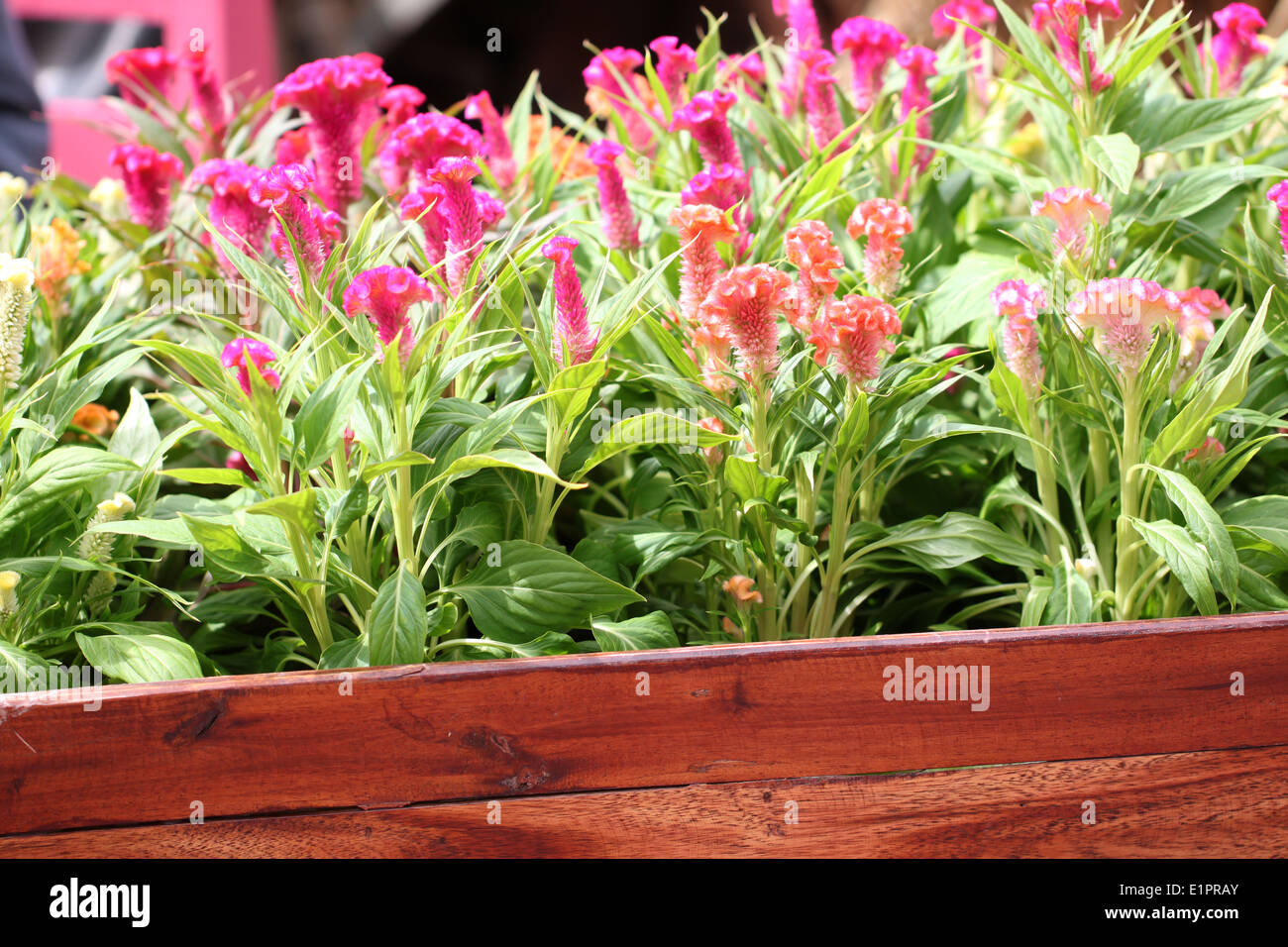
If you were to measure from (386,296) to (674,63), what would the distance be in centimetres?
60

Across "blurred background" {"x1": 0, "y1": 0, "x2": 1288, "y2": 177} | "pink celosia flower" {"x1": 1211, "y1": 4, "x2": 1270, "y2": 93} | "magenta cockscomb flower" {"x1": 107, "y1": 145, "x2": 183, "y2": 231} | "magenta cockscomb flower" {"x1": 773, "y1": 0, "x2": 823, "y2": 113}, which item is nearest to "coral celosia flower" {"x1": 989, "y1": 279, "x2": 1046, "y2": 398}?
"magenta cockscomb flower" {"x1": 773, "y1": 0, "x2": 823, "y2": 113}

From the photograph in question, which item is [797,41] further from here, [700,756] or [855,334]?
[700,756]

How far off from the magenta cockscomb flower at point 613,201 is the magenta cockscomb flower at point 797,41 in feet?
1.01

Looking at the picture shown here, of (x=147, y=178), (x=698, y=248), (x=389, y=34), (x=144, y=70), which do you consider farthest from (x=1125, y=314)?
(x=389, y=34)

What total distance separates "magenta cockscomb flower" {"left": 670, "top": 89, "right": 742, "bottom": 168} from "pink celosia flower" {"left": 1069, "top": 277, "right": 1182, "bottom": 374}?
0.38 metres

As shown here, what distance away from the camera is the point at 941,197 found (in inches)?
45.7

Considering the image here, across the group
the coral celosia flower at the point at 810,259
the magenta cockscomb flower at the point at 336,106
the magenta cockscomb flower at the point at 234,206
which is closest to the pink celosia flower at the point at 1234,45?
the coral celosia flower at the point at 810,259

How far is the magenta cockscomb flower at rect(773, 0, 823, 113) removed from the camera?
3.90 ft

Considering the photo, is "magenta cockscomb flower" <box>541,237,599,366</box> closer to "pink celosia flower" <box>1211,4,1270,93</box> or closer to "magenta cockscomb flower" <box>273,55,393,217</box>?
"magenta cockscomb flower" <box>273,55,393,217</box>

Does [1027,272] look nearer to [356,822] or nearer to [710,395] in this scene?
[710,395]

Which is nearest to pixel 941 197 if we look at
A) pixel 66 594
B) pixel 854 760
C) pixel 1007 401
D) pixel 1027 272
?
pixel 1027 272

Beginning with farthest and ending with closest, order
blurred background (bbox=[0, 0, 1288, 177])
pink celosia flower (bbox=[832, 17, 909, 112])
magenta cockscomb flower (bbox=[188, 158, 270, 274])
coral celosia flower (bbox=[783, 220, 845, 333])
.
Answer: blurred background (bbox=[0, 0, 1288, 177]) < pink celosia flower (bbox=[832, 17, 909, 112]) < magenta cockscomb flower (bbox=[188, 158, 270, 274]) < coral celosia flower (bbox=[783, 220, 845, 333])

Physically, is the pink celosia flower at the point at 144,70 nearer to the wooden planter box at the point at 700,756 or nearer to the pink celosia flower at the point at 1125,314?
the wooden planter box at the point at 700,756

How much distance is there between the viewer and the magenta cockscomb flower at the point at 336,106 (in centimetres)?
101
